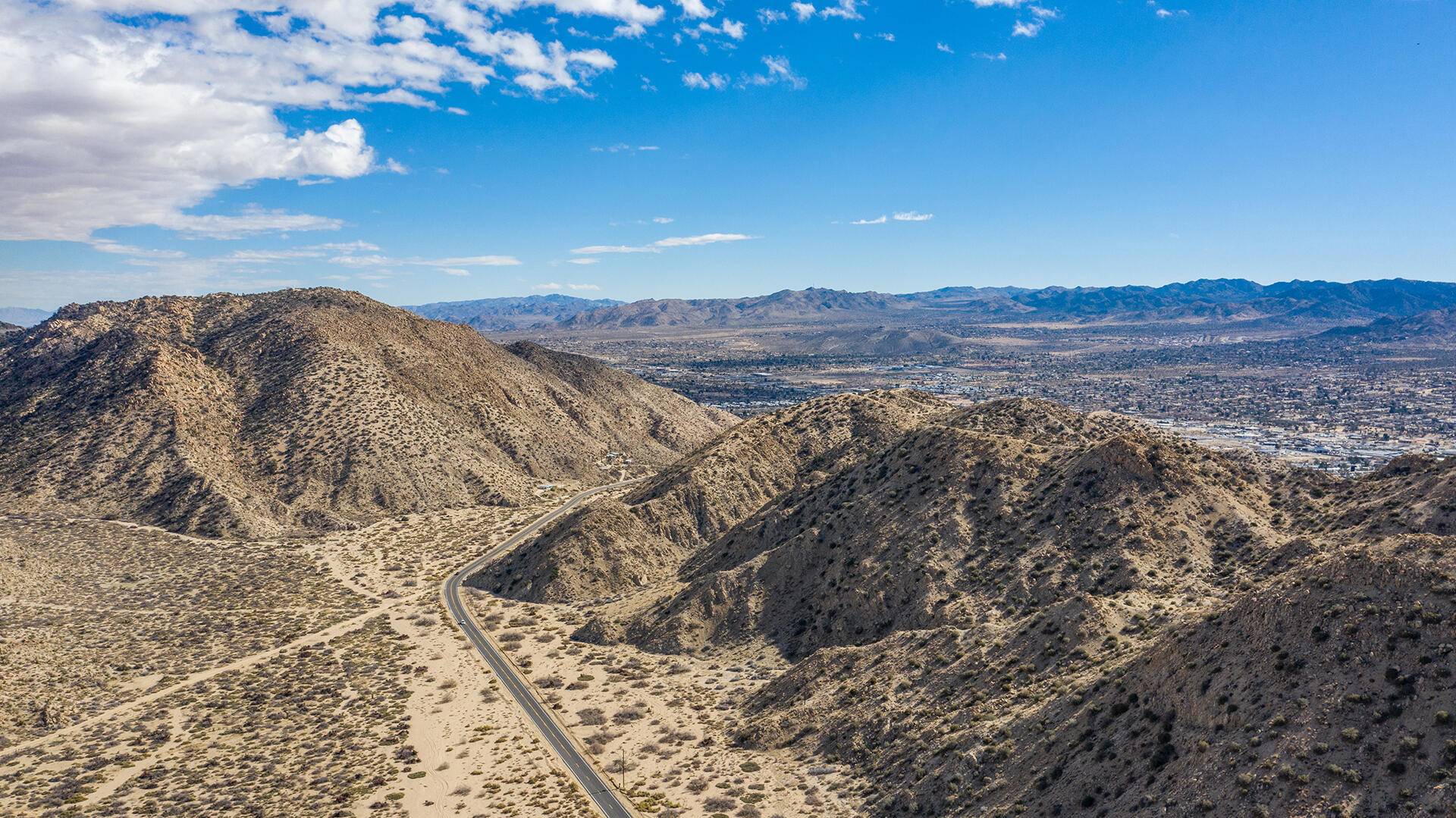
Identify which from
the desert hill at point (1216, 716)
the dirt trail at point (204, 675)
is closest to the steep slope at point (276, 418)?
the dirt trail at point (204, 675)

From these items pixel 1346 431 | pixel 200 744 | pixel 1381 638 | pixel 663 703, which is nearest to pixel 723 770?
pixel 663 703

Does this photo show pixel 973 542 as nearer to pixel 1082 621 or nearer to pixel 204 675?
pixel 1082 621

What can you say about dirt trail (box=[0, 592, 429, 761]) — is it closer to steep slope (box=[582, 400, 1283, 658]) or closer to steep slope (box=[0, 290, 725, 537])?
steep slope (box=[582, 400, 1283, 658])

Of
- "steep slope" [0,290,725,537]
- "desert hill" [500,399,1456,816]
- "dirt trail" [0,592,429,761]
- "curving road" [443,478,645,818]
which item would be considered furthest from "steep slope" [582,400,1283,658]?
"steep slope" [0,290,725,537]

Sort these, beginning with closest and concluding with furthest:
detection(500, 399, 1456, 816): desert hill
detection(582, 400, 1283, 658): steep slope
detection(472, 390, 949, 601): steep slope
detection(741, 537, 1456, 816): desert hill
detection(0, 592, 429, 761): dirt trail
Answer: detection(741, 537, 1456, 816): desert hill < detection(500, 399, 1456, 816): desert hill < detection(0, 592, 429, 761): dirt trail < detection(582, 400, 1283, 658): steep slope < detection(472, 390, 949, 601): steep slope

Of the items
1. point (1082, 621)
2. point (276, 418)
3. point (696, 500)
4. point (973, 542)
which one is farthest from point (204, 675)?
point (276, 418)

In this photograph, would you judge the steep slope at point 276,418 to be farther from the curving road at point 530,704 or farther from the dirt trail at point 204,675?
the dirt trail at point 204,675
